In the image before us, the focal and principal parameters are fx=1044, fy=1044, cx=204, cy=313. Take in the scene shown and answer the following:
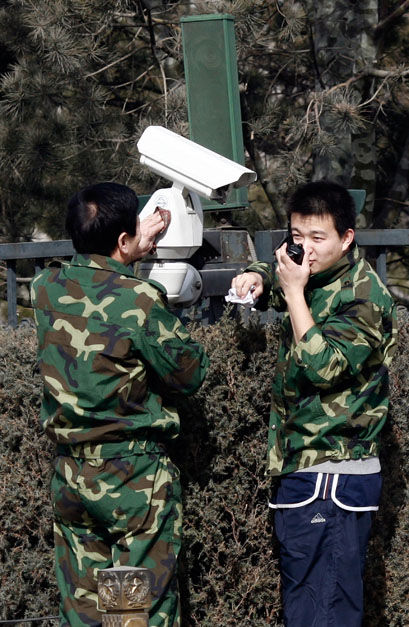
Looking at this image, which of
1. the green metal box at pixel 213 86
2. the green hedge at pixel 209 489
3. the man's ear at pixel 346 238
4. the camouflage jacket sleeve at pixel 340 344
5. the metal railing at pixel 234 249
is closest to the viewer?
the camouflage jacket sleeve at pixel 340 344

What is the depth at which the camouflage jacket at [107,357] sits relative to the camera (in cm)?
286

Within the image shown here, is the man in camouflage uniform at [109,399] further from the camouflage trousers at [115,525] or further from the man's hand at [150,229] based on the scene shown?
the man's hand at [150,229]

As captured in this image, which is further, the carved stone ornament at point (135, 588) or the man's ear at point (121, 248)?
the man's ear at point (121, 248)

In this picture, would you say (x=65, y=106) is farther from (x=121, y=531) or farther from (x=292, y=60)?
(x=121, y=531)

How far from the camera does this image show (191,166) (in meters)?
3.34

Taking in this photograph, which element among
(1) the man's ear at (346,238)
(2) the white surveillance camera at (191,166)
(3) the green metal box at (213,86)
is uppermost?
(3) the green metal box at (213,86)

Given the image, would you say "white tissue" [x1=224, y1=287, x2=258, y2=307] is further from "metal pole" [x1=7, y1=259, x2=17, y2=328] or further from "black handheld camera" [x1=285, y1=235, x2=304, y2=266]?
"metal pole" [x1=7, y1=259, x2=17, y2=328]

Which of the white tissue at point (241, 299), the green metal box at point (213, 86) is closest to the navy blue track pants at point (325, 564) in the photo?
the white tissue at point (241, 299)

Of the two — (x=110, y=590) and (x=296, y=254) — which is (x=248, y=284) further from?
(x=110, y=590)

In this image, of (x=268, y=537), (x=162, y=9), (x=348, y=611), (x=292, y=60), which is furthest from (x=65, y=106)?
(x=348, y=611)

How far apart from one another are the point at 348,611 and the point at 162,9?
624 cm

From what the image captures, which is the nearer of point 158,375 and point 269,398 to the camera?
point 158,375

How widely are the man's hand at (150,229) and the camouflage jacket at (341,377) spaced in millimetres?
509

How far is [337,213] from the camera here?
3023mm
